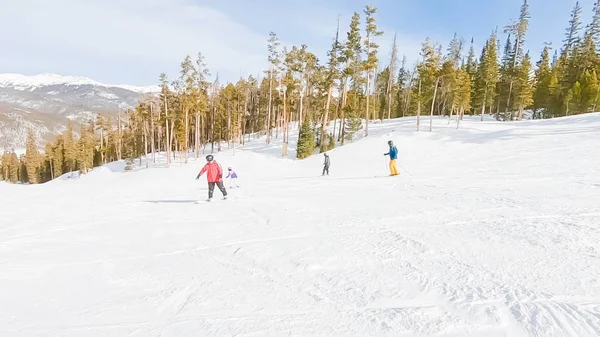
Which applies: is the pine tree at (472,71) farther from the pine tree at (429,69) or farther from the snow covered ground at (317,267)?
the snow covered ground at (317,267)

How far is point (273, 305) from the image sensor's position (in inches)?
143

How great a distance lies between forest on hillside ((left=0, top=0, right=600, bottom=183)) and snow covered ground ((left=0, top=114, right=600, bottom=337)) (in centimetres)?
2779

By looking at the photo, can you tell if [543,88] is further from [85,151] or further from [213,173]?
[85,151]

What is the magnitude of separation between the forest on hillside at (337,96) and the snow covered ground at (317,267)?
91.2 feet

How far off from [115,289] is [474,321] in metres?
4.47

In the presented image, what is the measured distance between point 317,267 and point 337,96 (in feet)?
157

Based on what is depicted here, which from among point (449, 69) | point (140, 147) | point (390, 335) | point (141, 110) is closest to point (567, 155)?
point (390, 335)

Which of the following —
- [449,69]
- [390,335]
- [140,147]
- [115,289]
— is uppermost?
[449,69]

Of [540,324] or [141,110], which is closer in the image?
[540,324]

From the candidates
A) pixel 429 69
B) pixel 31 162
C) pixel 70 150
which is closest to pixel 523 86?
pixel 429 69

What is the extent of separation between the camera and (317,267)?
469 centimetres

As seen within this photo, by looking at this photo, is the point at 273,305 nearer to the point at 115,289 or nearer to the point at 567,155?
the point at 115,289

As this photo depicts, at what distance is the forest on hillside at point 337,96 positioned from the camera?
1558 inches

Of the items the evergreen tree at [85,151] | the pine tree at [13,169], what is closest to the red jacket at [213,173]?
the evergreen tree at [85,151]
